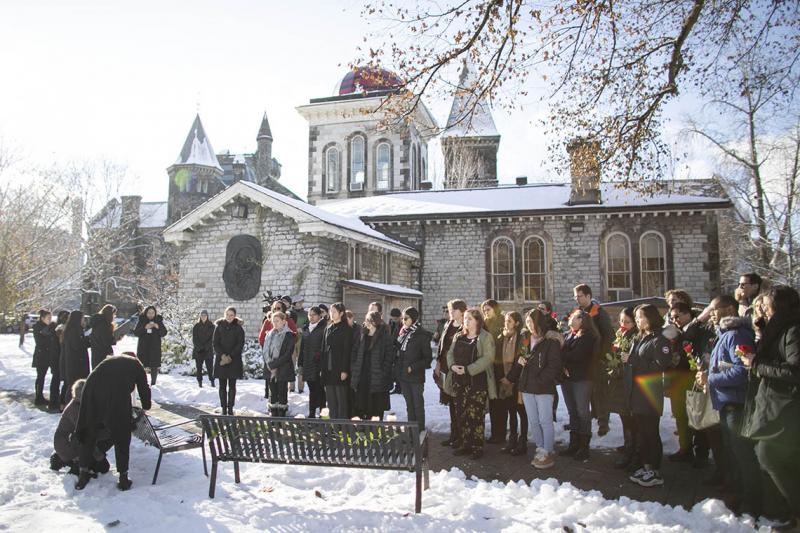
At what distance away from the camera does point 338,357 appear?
805cm

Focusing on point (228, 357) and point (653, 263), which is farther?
point (653, 263)

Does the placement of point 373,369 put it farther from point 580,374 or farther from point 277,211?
point 277,211

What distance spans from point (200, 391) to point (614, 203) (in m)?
15.8

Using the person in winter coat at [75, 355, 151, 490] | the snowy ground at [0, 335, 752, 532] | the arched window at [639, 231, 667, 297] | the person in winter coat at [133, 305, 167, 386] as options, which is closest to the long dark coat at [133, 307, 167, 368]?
the person in winter coat at [133, 305, 167, 386]

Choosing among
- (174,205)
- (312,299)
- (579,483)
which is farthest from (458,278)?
(174,205)

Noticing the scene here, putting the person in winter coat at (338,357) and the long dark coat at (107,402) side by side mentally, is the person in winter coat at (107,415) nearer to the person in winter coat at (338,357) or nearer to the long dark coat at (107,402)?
the long dark coat at (107,402)

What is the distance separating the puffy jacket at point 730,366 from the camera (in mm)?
4887

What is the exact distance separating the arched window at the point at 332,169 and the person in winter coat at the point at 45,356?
24088mm

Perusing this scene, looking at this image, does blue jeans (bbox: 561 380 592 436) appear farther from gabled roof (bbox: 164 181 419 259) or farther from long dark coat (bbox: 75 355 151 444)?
gabled roof (bbox: 164 181 419 259)

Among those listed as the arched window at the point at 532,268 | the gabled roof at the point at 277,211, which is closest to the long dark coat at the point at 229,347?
the gabled roof at the point at 277,211

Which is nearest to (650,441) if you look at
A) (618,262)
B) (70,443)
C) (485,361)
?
→ (485,361)

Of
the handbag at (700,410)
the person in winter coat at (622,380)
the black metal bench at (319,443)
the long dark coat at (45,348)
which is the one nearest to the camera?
the black metal bench at (319,443)

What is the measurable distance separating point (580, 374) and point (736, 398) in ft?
6.43

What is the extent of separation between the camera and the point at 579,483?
5.79 metres
